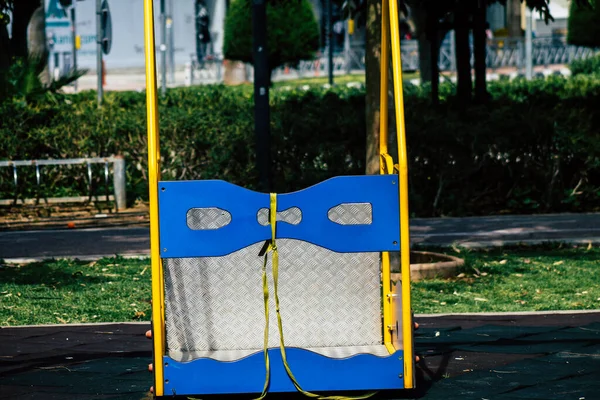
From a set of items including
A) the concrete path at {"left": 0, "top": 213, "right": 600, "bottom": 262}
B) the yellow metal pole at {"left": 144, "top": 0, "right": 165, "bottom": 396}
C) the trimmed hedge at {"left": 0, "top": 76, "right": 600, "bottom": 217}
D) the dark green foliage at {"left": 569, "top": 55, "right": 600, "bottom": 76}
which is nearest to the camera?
the yellow metal pole at {"left": 144, "top": 0, "right": 165, "bottom": 396}

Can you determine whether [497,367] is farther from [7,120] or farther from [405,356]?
[7,120]

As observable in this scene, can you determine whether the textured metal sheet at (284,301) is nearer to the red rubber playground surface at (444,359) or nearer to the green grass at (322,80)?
the red rubber playground surface at (444,359)

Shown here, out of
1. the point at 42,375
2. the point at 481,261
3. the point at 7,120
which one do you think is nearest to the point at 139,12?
the point at 7,120

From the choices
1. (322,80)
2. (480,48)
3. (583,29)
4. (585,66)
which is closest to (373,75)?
(480,48)

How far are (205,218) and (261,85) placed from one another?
21.6 ft

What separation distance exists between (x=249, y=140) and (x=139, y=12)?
34953mm

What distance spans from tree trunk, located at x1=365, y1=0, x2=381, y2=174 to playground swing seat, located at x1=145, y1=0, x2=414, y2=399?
2.59m

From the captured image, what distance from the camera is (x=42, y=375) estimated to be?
5.39 meters

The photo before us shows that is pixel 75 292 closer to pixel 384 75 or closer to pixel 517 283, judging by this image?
pixel 517 283

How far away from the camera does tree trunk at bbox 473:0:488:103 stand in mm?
14281

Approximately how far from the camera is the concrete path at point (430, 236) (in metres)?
10.1

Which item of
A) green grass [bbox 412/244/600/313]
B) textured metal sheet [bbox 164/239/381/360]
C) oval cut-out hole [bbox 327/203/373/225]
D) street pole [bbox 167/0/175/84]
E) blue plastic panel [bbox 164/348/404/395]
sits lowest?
green grass [bbox 412/244/600/313]

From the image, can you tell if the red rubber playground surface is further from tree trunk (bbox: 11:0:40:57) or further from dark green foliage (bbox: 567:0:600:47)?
dark green foliage (bbox: 567:0:600:47)

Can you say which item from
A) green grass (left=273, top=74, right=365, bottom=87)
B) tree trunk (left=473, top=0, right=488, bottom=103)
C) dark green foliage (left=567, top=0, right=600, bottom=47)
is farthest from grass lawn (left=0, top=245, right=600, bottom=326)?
green grass (left=273, top=74, right=365, bottom=87)
